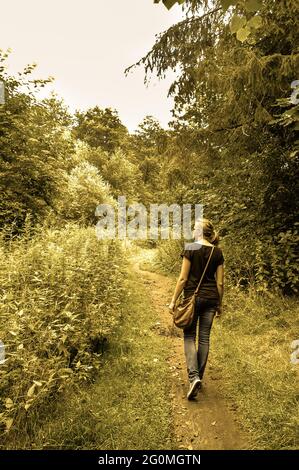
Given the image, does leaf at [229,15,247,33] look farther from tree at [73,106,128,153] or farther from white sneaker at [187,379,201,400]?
tree at [73,106,128,153]

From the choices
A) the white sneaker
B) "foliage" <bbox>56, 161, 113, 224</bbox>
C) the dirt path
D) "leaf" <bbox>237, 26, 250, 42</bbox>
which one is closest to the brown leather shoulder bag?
the white sneaker

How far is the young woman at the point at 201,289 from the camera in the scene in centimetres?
431

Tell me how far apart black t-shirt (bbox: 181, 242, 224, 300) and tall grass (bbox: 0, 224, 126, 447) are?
1.53 meters

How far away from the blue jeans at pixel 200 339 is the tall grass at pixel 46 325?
1289 millimetres

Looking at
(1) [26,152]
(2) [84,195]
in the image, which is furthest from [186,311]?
(2) [84,195]

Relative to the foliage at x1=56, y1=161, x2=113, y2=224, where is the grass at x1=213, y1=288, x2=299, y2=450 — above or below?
below

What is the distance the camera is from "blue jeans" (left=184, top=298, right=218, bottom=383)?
4.30 meters

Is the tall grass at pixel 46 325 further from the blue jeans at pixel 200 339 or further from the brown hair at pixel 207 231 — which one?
the brown hair at pixel 207 231

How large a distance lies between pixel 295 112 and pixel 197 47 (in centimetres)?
544

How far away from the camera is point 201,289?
14.2ft

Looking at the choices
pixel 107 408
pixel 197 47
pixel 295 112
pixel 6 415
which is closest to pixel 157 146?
pixel 197 47

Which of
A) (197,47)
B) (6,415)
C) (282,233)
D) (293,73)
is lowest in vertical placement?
(6,415)

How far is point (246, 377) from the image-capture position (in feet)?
15.5

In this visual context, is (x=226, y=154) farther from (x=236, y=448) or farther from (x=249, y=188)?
(x=236, y=448)
